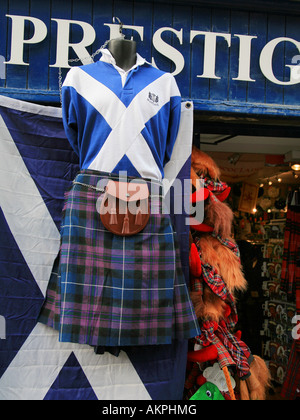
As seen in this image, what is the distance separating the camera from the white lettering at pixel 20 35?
2082mm

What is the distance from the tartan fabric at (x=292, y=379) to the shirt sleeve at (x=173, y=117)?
223 cm

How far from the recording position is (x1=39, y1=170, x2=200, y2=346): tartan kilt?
1.70 meters

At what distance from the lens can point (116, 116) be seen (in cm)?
179

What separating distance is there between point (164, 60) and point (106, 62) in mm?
423

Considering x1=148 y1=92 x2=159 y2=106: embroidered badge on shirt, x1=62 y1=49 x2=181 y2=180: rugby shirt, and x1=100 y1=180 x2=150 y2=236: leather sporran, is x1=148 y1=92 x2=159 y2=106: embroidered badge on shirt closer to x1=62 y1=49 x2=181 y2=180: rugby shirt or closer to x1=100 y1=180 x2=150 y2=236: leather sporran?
x1=62 y1=49 x2=181 y2=180: rugby shirt

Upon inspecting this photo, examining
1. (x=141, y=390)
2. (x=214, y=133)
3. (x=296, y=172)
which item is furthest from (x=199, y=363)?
(x=296, y=172)

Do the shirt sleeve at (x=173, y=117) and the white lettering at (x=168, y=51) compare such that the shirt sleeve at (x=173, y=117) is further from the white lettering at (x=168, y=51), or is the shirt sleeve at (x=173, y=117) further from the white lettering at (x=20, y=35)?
the white lettering at (x=20, y=35)

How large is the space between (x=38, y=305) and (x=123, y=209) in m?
0.66

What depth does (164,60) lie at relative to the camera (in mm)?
2195

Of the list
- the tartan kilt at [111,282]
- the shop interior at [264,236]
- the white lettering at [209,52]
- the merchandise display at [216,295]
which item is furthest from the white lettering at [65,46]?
the shop interior at [264,236]

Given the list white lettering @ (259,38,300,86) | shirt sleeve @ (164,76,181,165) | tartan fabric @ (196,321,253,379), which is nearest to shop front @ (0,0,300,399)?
white lettering @ (259,38,300,86)

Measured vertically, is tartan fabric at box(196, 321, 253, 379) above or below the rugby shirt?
below

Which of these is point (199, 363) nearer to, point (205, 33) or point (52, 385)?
point (52, 385)

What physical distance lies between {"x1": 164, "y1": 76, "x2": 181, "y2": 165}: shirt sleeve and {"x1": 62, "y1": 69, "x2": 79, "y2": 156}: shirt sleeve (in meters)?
0.46
